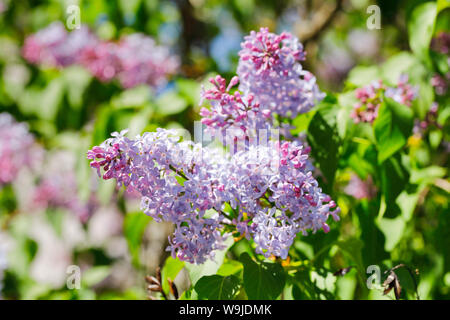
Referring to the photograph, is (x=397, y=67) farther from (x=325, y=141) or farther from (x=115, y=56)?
(x=115, y=56)

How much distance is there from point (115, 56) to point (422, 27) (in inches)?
53.3

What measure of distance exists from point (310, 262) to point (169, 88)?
1368 mm

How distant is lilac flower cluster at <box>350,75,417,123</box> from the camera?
46.5 inches

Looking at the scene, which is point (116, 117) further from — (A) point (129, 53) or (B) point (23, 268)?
(B) point (23, 268)

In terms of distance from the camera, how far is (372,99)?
1.19 m

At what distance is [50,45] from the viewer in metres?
2.32

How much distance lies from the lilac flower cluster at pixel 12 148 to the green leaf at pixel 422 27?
5.98 feet

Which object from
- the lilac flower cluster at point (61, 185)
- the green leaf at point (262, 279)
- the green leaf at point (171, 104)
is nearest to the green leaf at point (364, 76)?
the green leaf at point (171, 104)

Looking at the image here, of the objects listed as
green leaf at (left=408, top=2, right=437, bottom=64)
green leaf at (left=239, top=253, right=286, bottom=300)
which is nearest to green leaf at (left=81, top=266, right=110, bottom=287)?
green leaf at (left=239, top=253, right=286, bottom=300)

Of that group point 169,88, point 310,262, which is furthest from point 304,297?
point 169,88

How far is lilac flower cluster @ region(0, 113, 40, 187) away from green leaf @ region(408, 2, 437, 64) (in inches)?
71.8

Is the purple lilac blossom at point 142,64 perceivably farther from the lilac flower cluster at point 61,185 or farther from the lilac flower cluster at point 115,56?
the lilac flower cluster at point 61,185

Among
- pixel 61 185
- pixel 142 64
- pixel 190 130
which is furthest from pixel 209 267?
pixel 61 185

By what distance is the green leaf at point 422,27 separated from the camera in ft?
4.19
